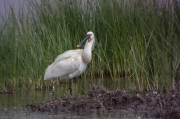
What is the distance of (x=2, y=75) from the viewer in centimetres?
1200

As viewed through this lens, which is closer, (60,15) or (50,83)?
(50,83)

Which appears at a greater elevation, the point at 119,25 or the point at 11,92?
the point at 119,25

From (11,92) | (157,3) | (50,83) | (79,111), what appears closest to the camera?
(79,111)

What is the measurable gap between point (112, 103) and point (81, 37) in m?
5.73

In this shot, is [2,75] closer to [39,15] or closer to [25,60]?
[25,60]

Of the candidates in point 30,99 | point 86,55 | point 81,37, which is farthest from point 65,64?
point 81,37

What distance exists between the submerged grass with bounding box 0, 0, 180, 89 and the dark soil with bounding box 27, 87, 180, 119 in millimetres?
1072

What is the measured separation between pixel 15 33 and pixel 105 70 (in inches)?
116

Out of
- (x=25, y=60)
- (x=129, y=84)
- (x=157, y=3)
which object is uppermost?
(x=157, y=3)

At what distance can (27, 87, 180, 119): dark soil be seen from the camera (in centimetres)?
852

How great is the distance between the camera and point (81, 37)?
14516 millimetres

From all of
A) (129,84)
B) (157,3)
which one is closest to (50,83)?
(129,84)

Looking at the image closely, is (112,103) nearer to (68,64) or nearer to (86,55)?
(68,64)

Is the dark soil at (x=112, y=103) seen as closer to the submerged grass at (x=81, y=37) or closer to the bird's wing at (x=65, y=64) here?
the submerged grass at (x=81, y=37)
